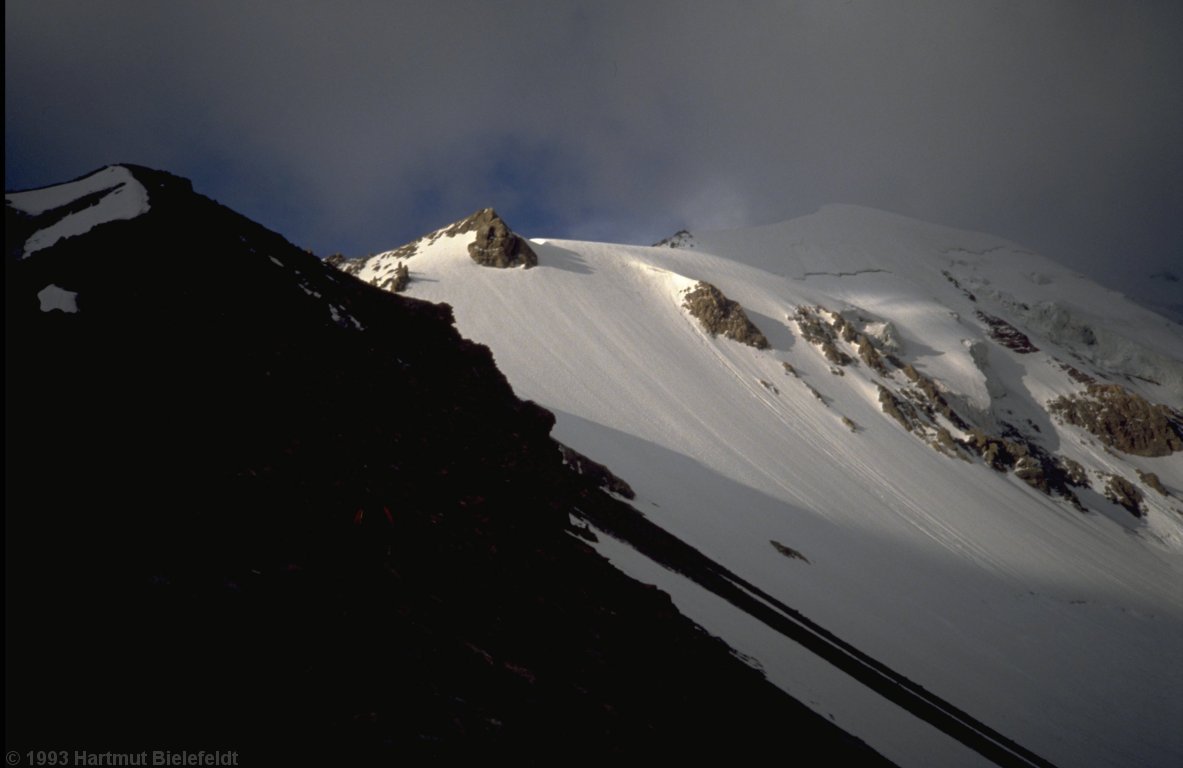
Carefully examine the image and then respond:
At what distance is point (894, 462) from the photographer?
38.3 metres

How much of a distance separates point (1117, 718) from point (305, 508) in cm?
2710

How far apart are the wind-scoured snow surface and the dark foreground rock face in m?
0.37

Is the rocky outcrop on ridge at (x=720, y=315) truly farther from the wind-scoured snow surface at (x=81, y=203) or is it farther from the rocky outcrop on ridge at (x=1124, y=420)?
the rocky outcrop on ridge at (x=1124, y=420)

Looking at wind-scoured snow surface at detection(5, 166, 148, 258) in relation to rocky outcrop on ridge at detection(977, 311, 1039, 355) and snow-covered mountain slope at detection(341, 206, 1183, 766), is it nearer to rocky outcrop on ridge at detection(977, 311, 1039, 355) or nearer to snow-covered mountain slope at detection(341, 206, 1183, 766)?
snow-covered mountain slope at detection(341, 206, 1183, 766)

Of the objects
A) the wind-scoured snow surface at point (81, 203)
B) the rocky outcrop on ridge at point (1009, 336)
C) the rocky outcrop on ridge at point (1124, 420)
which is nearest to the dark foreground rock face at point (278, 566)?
the wind-scoured snow surface at point (81, 203)

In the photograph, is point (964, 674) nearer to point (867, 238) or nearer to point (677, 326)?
point (677, 326)

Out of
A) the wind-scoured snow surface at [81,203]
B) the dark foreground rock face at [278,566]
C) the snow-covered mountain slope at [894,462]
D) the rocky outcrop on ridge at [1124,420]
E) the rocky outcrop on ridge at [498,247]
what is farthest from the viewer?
the rocky outcrop on ridge at [1124,420]

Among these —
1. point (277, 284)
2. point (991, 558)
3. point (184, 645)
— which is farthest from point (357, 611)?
point (991, 558)

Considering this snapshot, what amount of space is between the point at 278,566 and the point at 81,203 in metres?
9.19

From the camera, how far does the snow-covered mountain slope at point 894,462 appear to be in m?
16.1

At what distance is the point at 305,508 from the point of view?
4914 millimetres

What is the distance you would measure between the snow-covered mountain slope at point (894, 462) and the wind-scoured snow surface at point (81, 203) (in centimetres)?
1158

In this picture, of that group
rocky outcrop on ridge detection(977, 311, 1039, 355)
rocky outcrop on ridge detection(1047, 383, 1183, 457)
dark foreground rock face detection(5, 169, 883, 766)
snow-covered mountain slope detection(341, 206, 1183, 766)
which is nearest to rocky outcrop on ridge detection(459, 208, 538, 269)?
snow-covered mountain slope detection(341, 206, 1183, 766)

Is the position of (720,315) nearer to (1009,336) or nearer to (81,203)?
(81,203)
